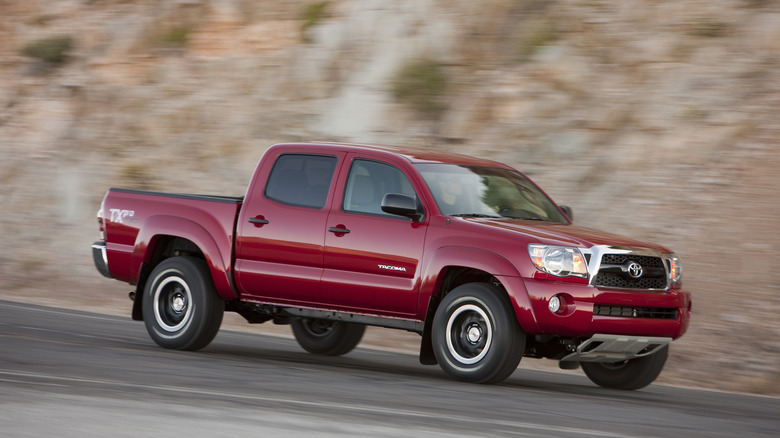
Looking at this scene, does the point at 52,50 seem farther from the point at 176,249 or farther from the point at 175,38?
the point at 176,249

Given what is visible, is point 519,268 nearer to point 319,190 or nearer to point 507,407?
point 507,407

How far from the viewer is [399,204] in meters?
9.37

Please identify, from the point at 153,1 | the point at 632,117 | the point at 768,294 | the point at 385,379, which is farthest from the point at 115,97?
the point at 385,379

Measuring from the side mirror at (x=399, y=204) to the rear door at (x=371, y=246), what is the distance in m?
0.17

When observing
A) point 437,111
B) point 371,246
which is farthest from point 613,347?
point 437,111

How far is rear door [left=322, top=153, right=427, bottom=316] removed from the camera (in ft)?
31.5

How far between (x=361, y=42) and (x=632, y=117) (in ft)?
22.2

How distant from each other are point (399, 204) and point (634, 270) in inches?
74.7

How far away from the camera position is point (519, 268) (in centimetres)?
902

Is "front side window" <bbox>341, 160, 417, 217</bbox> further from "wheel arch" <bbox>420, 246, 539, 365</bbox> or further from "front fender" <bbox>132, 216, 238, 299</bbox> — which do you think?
"front fender" <bbox>132, 216, 238, 299</bbox>

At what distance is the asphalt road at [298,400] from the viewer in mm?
6758

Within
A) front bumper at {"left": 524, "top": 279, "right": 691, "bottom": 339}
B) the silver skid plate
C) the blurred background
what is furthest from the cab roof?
the blurred background

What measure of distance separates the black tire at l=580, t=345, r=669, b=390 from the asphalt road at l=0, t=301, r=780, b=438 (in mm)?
124

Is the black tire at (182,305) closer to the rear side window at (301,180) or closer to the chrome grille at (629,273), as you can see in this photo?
the rear side window at (301,180)
